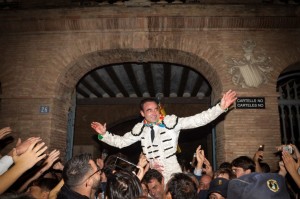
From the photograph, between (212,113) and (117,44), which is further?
(117,44)

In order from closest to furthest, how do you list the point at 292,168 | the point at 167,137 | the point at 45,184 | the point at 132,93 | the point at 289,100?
the point at 292,168
the point at 45,184
the point at 167,137
the point at 289,100
the point at 132,93

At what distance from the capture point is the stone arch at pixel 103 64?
7208mm

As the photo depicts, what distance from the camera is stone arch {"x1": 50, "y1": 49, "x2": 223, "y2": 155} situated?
7.21 meters

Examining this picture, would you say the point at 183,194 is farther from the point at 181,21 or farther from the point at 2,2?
the point at 2,2

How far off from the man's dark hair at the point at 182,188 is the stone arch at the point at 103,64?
4.77m

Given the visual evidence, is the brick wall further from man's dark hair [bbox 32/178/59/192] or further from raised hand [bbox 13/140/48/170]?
raised hand [bbox 13/140/48/170]

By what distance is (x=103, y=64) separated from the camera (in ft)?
26.4

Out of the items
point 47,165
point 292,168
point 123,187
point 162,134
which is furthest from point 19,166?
point 162,134

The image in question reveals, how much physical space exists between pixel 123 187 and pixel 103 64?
6306 millimetres

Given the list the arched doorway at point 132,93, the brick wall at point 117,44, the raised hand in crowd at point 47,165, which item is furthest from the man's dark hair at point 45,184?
the arched doorway at point 132,93

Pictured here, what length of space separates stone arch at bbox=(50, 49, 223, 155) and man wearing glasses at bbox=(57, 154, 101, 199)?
4.67m

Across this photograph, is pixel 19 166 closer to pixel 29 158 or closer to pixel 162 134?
pixel 29 158

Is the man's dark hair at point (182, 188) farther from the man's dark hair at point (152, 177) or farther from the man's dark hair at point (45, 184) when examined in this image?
the man's dark hair at point (45, 184)

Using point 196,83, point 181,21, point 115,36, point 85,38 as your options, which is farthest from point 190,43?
point 196,83
